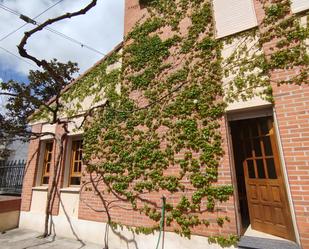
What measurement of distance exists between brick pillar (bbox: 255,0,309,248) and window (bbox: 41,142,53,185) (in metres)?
7.49

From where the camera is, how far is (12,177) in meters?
9.23

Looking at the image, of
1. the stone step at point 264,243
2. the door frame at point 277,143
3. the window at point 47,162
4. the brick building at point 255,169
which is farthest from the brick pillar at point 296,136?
the window at point 47,162

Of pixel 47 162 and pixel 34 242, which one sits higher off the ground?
pixel 47 162

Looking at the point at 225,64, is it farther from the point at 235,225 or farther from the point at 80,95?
the point at 80,95

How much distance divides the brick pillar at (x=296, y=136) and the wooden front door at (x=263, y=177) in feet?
1.21

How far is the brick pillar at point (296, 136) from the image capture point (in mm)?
3506

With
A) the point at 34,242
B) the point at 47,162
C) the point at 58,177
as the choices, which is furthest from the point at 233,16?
the point at 34,242

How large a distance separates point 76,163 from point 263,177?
18.5 ft

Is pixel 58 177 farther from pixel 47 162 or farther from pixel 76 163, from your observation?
pixel 47 162

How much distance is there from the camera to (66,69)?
16.3 metres

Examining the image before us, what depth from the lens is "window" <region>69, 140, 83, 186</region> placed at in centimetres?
700

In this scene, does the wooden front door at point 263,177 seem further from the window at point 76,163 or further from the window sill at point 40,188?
the window sill at point 40,188

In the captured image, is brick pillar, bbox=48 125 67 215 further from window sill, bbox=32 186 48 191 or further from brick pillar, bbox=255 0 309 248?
brick pillar, bbox=255 0 309 248

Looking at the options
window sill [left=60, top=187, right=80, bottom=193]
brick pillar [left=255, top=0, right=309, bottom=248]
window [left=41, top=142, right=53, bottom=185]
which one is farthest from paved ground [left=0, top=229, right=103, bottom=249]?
brick pillar [left=255, top=0, right=309, bottom=248]
